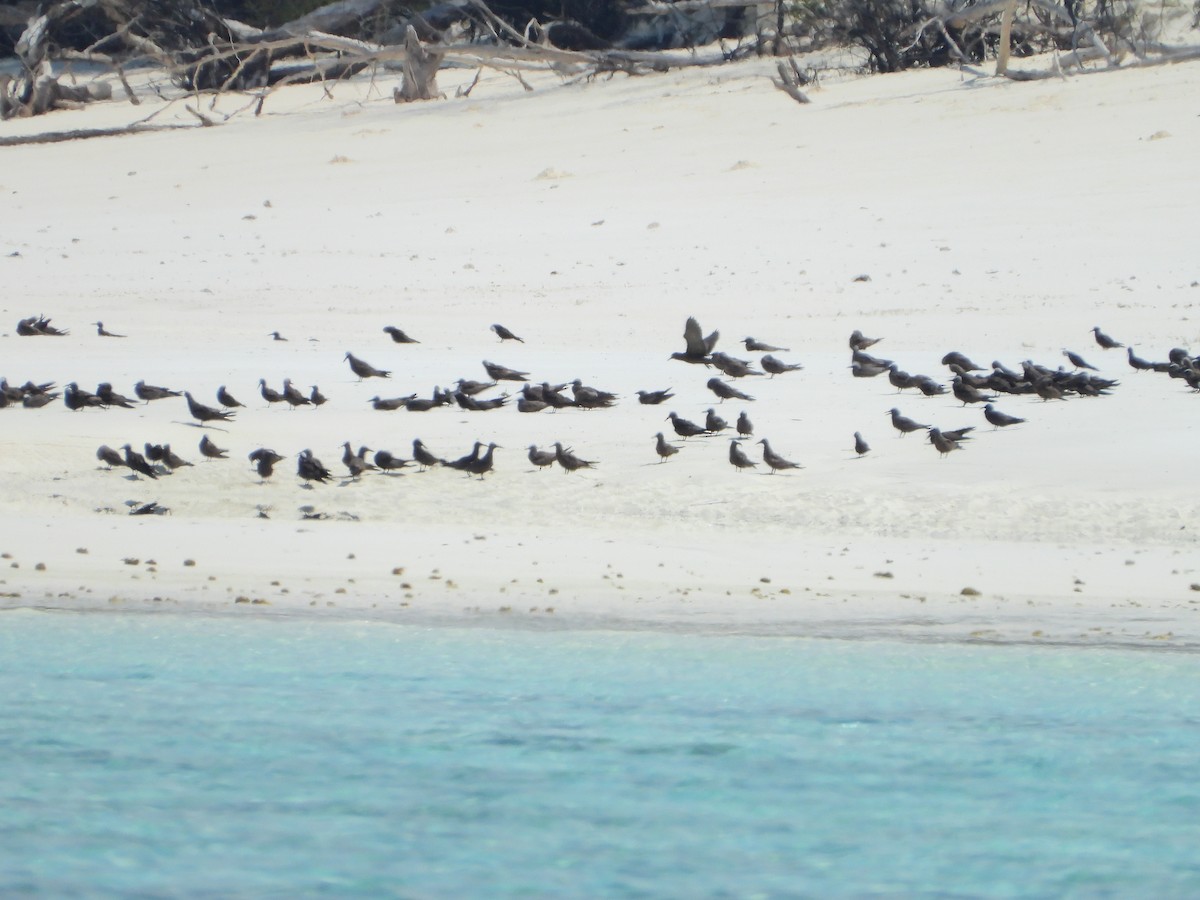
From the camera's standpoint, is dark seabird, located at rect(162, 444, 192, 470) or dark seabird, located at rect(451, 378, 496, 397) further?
dark seabird, located at rect(451, 378, 496, 397)

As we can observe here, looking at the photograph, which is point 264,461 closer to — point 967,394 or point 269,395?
point 269,395

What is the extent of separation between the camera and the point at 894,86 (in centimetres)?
2484

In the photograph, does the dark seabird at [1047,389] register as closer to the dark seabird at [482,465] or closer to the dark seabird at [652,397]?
the dark seabird at [652,397]

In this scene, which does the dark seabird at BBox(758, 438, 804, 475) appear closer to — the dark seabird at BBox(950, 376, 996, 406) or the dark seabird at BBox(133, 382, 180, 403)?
the dark seabird at BBox(950, 376, 996, 406)

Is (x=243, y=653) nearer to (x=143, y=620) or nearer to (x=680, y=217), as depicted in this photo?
(x=143, y=620)

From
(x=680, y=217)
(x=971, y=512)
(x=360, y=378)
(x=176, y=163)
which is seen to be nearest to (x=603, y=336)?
(x=360, y=378)

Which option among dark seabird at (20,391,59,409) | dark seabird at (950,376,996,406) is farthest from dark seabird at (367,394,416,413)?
dark seabird at (950,376,996,406)

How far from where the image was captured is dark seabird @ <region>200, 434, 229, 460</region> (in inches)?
385

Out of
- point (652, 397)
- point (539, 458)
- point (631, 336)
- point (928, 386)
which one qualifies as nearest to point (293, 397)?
point (652, 397)

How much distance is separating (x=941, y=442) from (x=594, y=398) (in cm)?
251

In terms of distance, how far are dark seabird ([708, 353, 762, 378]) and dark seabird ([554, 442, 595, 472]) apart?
265 cm

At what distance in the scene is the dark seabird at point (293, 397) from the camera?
11328mm

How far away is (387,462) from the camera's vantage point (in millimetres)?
9477

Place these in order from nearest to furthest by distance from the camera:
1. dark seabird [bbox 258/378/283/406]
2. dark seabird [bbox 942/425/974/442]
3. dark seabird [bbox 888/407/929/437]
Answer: dark seabird [bbox 942/425/974/442] → dark seabird [bbox 888/407/929/437] → dark seabird [bbox 258/378/283/406]
